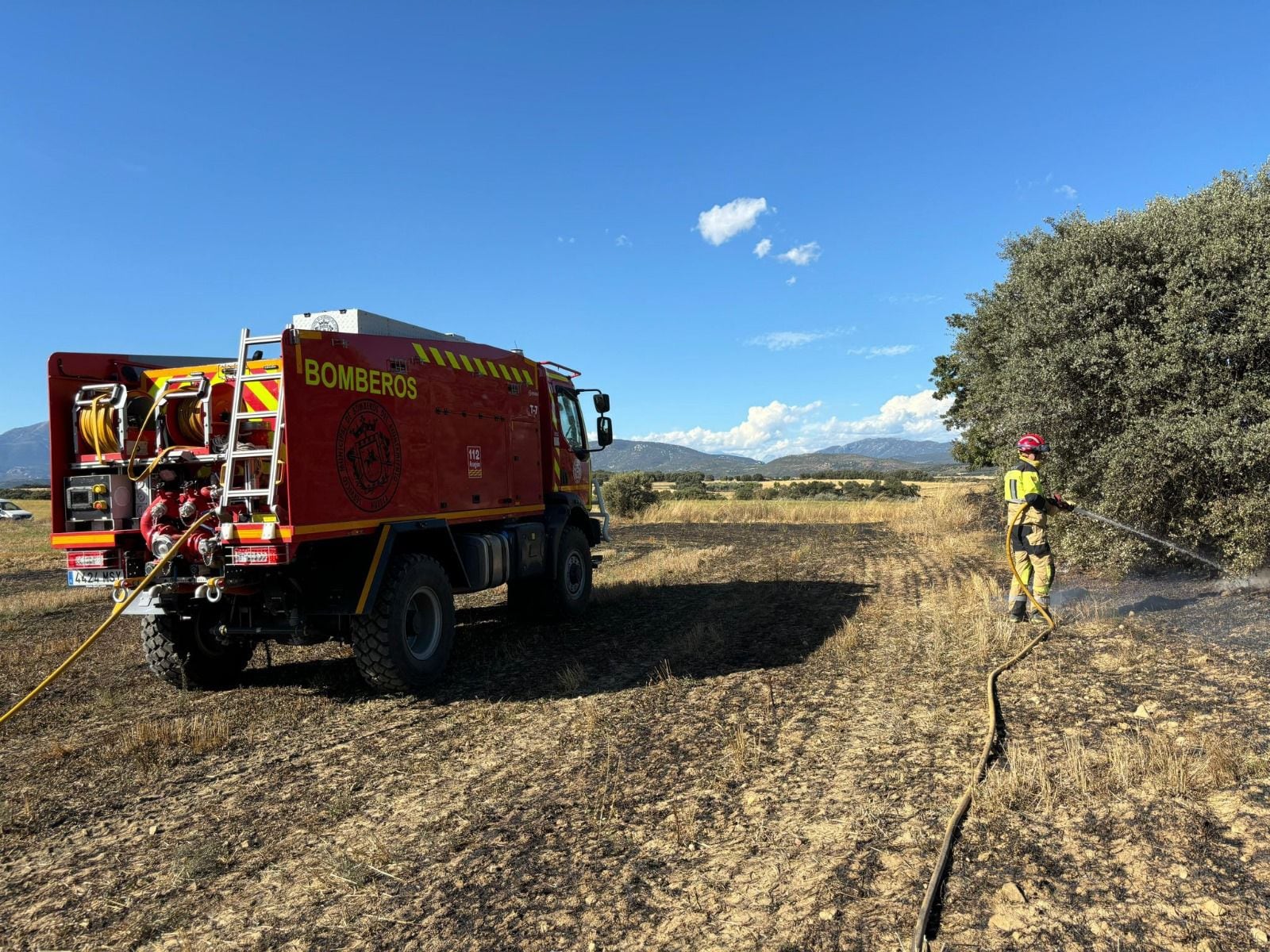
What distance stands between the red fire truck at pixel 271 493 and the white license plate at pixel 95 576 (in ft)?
0.05

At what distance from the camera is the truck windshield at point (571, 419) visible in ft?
35.8

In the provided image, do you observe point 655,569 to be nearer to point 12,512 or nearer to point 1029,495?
point 1029,495

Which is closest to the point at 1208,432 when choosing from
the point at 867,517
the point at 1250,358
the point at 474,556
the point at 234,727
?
the point at 1250,358

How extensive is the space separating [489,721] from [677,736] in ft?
4.96

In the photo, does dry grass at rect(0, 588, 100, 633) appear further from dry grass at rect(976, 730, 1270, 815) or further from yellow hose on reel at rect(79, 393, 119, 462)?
dry grass at rect(976, 730, 1270, 815)

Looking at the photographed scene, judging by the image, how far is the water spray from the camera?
371 inches

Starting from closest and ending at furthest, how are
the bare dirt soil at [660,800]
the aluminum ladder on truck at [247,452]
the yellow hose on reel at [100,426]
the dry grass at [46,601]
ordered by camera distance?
the bare dirt soil at [660,800] < the aluminum ladder on truck at [247,452] < the yellow hose on reel at [100,426] < the dry grass at [46,601]

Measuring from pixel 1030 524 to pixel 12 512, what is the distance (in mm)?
59919

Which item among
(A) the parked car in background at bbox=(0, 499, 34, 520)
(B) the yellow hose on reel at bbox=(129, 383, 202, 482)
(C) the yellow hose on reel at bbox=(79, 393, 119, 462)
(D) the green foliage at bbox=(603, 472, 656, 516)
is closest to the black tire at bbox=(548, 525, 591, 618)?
(B) the yellow hose on reel at bbox=(129, 383, 202, 482)

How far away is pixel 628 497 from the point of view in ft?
108

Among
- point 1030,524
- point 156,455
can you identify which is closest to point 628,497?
point 1030,524

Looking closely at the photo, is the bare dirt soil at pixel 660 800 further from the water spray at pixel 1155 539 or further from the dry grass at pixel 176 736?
the water spray at pixel 1155 539

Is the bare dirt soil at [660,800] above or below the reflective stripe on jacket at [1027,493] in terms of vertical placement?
below

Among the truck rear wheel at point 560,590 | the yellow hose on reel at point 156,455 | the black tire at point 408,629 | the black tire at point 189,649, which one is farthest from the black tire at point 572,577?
the yellow hose on reel at point 156,455
